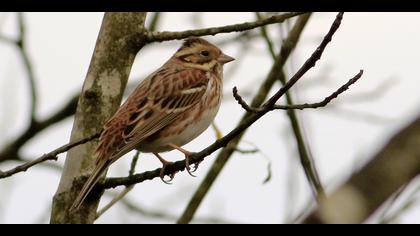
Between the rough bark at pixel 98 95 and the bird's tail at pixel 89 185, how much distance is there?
10 centimetres

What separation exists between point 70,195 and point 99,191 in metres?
0.19

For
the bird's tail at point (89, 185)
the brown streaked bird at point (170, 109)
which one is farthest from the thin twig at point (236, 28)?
the bird's tail at point (89, 185)

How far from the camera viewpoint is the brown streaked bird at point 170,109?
5352 millimetres

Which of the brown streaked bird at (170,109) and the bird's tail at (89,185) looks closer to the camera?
the bird's tail at (89,185)

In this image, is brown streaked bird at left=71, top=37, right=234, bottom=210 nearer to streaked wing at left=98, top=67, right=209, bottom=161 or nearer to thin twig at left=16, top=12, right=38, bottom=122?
streaked wing at left=98, top=67, right=209, bottom=161

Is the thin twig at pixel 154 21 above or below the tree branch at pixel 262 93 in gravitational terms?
above

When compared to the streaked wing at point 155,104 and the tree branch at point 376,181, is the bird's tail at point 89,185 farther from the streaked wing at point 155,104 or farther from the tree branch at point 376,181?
the tree branch at point 376,181

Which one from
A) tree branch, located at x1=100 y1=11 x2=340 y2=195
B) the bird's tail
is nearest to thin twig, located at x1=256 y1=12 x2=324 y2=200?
tree branch, located at x1=100 y1=11 x2=340 y2=195

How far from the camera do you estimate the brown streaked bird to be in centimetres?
535

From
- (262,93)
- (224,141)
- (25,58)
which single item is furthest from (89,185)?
(25,58)

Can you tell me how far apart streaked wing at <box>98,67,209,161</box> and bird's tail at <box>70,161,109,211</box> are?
377mm

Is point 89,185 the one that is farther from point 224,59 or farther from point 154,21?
point 154,21

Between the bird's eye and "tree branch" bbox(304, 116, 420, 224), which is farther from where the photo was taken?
the bird's eye
